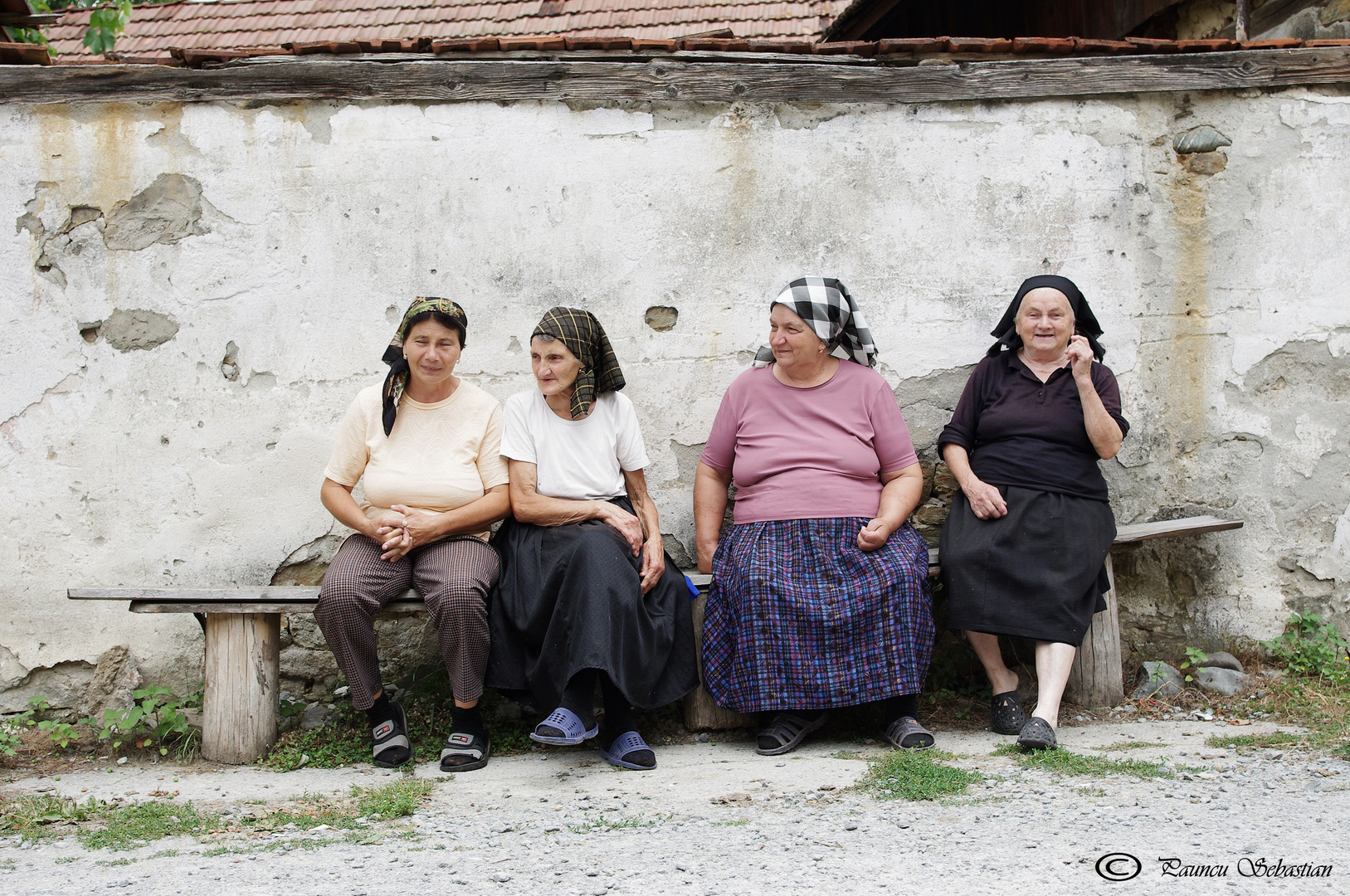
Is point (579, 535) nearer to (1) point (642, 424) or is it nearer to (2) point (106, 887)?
(1) point (642, 424)

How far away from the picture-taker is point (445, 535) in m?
3.48

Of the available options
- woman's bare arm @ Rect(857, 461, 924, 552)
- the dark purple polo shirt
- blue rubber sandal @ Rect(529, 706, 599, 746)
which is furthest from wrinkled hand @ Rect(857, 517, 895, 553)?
blue rubber sandal @ Rect(529, 706, 599, 746)

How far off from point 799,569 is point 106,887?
2155 millimetres

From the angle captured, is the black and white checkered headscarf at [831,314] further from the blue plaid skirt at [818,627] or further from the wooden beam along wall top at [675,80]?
the wooden beam along wall top at [675,80]

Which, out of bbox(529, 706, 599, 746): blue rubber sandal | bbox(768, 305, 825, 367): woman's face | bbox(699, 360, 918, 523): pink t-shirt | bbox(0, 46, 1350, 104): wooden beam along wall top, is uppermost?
bbox(0, 46, 1350, 104): wooden beam along wall top

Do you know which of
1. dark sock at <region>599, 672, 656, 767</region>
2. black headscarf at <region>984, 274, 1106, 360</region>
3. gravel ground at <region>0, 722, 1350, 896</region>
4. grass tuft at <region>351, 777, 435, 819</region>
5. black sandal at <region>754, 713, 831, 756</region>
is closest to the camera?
gravel ground at <region>0, 722, 1350, 896</region>

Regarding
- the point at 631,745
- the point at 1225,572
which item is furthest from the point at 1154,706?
the point at 631,745

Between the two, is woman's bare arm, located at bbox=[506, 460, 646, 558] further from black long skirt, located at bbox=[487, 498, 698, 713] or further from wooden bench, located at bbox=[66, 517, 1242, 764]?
wooden bench, located at bbox=[66, 517, 1242, 764]

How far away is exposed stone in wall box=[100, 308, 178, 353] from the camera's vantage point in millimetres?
3914

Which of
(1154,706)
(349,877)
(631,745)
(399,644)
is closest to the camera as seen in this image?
(349,877)

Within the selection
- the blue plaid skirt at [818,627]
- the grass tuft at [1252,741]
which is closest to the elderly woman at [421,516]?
the blue plaid skirt at [818,627]

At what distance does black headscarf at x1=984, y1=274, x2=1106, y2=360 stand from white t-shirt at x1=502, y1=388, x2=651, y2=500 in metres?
1.48

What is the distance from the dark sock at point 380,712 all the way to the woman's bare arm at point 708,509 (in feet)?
3.97

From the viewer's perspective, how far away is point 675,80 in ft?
13.3
